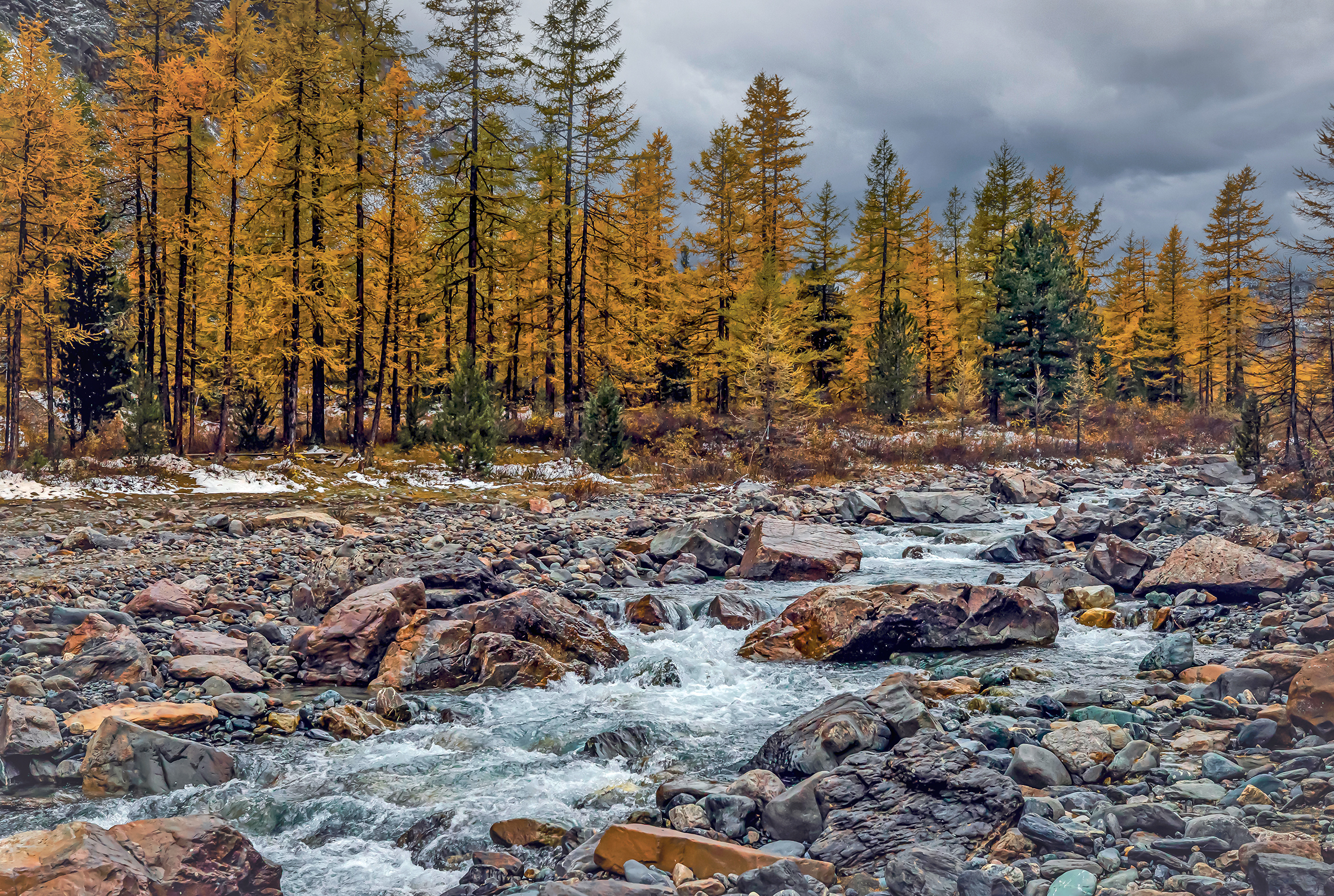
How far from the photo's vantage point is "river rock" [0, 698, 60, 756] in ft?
17.5

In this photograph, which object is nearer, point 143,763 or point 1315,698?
point 1315,698

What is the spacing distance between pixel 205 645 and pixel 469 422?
13.4 meters

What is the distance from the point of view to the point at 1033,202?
4409 cm

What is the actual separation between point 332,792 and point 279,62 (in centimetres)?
2872

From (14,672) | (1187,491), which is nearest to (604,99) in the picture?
(1187,491)

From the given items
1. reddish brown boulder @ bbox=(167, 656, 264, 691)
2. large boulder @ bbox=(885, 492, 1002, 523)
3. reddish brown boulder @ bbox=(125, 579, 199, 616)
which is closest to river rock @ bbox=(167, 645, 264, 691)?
reddish brown boulder @ bbox=(167, 656, 264, 691)

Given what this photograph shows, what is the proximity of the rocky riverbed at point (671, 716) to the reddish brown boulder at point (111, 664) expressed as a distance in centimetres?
3

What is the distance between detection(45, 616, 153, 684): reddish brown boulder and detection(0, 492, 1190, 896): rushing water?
2019 millimetres

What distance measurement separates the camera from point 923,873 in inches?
142

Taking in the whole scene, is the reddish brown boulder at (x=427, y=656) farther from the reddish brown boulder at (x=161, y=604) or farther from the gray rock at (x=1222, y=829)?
the gray rock at (x=1222, y=829)

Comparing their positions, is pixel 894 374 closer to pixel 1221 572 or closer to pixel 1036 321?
pixel 1036 321

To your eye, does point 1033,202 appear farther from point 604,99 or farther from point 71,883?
point 71,883

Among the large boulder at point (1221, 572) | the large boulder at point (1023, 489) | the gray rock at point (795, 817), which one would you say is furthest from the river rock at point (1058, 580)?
the large boulder at point (1023, 489)

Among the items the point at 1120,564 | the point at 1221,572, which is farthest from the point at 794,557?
the point at 1221,572
